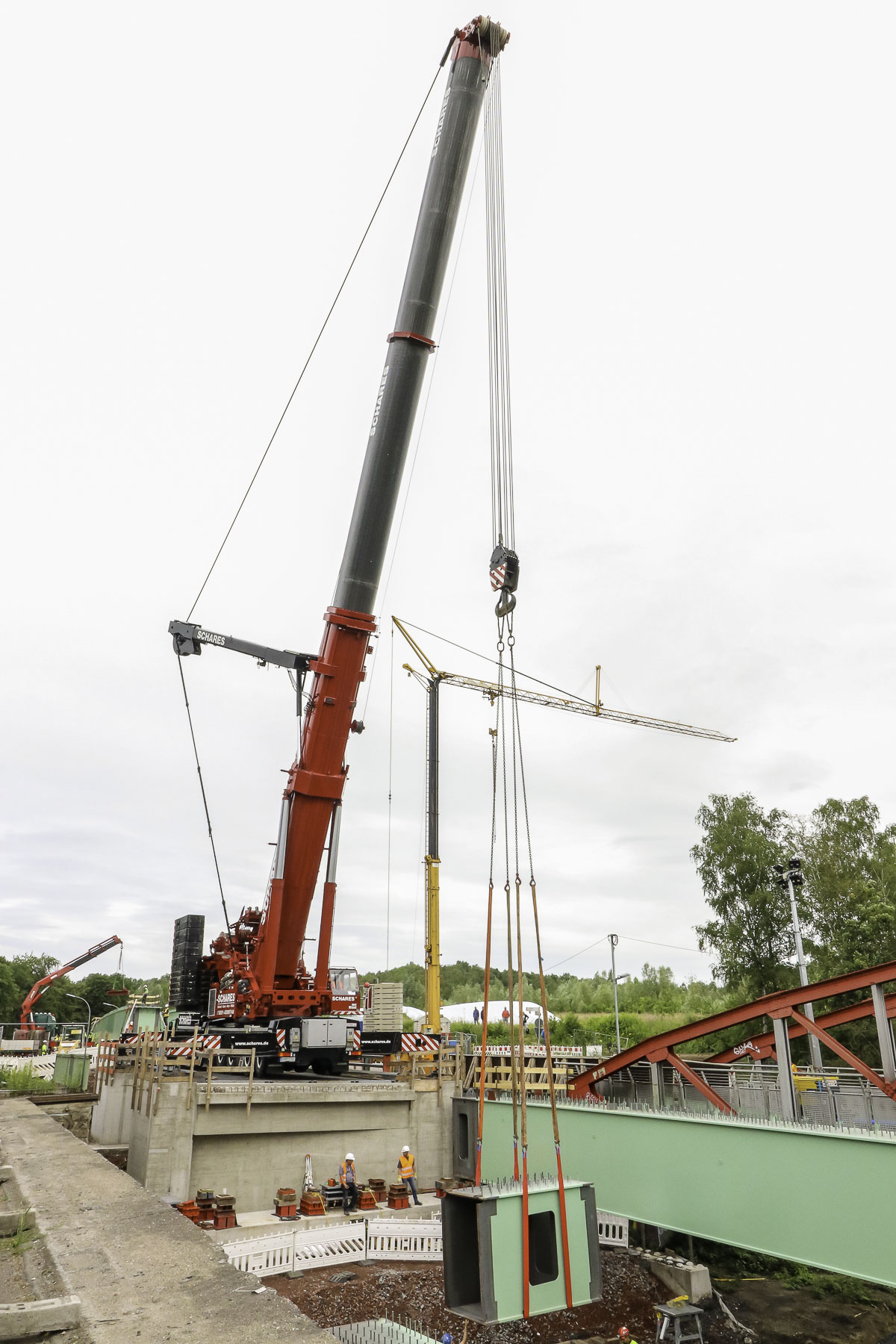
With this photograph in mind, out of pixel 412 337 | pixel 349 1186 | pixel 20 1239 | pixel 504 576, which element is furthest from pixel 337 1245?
pixel 412 337

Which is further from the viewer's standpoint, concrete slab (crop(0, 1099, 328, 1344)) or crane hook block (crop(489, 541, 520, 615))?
crane hook block (crop(489, 541, 520, 615))

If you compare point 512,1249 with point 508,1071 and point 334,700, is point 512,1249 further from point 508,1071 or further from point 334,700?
point 508,1071

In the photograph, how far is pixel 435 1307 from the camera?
1296 cm

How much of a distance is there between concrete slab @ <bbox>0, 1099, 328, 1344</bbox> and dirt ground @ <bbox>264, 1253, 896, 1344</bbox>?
434cm

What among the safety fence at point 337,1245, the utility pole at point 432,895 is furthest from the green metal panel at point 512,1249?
the utility pole at point 432,895

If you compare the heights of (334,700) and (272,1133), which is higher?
(334,700)

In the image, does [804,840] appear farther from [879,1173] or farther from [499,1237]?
[499,1237]

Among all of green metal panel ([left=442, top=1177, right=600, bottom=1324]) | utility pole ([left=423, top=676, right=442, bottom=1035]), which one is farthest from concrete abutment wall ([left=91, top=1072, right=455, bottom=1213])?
utility pole ([left=423, top=676, right=442, bottom=1035])

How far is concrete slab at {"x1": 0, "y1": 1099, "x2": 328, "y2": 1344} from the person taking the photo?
5.77 metres

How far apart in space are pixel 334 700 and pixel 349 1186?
1006cm

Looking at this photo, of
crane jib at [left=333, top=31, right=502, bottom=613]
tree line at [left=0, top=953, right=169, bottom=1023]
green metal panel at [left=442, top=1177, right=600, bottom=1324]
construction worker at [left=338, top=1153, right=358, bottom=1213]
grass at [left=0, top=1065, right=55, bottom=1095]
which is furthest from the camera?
tree line at [left=0, top=953, right=169, bottom=1023]

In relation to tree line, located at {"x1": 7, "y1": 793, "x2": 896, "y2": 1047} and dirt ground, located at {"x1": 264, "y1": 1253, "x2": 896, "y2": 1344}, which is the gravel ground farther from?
tree line, located at {"x1": 7, "y1": 793, "x2": 896, "y2": 1047}

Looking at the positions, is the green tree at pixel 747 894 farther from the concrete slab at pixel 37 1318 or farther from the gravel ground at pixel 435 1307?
the concrete slab at pixel 37 1318

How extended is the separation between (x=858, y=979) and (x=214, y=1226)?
482 inches
